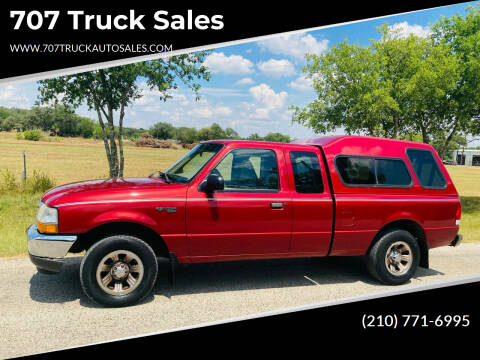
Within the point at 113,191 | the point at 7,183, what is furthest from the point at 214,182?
the point at 7,183

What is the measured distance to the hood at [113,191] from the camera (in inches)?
182

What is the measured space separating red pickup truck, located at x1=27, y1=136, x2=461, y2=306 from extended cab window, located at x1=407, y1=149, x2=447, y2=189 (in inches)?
0.7

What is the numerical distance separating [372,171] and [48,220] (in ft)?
14.7

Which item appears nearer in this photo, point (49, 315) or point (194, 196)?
point (49, 315)

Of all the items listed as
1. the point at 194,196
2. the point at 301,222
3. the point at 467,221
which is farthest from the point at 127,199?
the point at 467,221

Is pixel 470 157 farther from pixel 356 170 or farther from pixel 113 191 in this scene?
pixel 113 191

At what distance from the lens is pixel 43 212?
15.4 ft

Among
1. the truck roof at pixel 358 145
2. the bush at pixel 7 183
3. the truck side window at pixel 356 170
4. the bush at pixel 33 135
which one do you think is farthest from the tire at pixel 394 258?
the bush at pixel 33 135

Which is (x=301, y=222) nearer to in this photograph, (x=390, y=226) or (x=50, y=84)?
(x=390, y=226)

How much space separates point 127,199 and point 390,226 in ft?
12.8

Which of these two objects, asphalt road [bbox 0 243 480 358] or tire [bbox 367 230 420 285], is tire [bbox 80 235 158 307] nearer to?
asphalt road [bbox 0 243 480 358]

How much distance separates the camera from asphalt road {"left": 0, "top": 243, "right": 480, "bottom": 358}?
3.96 meters

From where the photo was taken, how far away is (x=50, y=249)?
14.9 feet

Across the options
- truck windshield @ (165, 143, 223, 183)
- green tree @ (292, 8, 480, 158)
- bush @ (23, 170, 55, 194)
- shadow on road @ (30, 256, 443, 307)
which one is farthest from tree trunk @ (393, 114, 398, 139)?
bush @ (23, 170, 55, 194)
